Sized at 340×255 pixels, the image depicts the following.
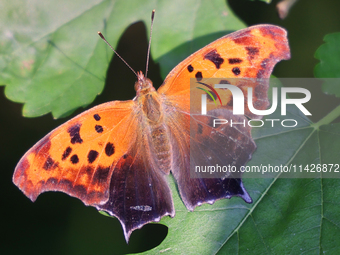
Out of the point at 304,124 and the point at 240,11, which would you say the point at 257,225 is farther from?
the point at 240,11

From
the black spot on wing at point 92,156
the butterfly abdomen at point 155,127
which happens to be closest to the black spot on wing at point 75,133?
the black spot on wing at point 92,156

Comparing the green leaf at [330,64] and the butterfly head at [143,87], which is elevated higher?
the green leaf at [330,64]

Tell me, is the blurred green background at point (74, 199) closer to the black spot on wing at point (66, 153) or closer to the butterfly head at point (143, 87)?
the butterfly head at point (143, 87)

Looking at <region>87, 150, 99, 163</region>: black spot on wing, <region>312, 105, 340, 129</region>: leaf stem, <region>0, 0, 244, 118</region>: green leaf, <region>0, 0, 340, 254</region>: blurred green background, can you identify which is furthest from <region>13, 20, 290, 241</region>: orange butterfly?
<region>0, 0, 340, 254</region>: blurred green background

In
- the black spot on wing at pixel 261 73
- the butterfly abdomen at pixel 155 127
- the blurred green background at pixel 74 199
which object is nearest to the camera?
the black spot on wing at pixel 261 73

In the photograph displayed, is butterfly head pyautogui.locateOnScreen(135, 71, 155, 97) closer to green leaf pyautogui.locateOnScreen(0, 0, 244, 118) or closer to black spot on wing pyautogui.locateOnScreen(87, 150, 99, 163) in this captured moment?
green leaf pyautogui.locateOnScreen(0, 0, 244, 118)

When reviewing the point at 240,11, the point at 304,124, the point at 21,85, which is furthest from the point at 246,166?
the point at 21,85

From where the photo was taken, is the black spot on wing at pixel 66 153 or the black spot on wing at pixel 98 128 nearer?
the black spot on wing at pixel 66 153
